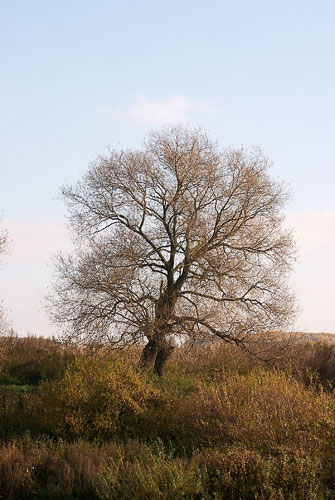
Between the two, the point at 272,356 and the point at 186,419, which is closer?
the point at 186,419

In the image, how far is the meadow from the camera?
9.61 m

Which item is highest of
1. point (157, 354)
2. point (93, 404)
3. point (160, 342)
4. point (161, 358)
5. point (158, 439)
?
point (160, 342)

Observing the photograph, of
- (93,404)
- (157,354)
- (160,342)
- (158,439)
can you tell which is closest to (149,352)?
(157,354)

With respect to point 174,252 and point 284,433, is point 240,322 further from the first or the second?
point 284,433

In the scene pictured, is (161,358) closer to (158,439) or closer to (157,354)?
(157,354)

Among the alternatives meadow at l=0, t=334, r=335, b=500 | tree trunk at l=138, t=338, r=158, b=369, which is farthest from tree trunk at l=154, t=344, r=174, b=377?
meadow at l=0, t=334, r=335, b=500

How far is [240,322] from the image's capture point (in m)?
22.2

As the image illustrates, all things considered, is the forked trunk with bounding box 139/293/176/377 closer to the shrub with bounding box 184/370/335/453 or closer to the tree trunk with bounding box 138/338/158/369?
the tree trunk with bounding box 138/338/158/369

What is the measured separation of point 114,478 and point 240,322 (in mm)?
12988

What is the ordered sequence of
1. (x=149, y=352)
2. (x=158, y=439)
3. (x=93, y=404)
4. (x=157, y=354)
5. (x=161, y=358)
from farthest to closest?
(x=157, y=354), (x=161, y=358), (x=149, y=352), (x=93, y=404), (x=158, y=439)

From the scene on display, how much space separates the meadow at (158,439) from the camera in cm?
961

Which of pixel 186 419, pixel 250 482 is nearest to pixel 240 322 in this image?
pixel 186 419

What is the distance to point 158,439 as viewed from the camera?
44.0 feet

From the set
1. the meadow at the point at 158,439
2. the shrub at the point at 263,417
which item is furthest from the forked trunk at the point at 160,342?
the shrub at the point at 263,417
